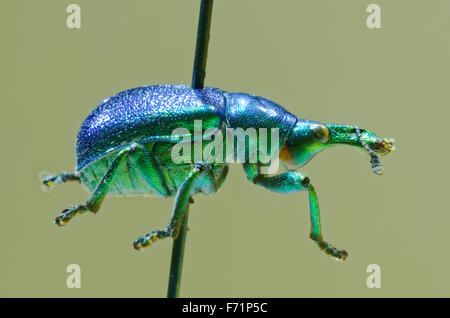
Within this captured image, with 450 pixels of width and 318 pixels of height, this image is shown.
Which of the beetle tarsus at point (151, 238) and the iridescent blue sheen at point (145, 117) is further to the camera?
the iridescent blue sheen at point (145, 117)

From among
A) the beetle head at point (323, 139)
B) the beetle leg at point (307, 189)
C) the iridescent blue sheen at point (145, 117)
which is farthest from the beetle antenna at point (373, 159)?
the iridescent blue sheen at point (145, 117)

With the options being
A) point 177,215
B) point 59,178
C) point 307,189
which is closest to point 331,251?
point 307,189

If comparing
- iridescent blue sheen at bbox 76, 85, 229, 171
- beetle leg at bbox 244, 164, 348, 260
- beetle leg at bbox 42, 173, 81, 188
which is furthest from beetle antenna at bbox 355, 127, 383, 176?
beetle leg at bbox 42, 173, 81, 188

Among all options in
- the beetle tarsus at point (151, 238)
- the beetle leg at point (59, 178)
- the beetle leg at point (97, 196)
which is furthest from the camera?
the beetle leg at point (59, 178)

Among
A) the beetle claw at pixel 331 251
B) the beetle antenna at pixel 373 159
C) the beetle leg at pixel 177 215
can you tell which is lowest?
the beetle claw at pixel 331 251

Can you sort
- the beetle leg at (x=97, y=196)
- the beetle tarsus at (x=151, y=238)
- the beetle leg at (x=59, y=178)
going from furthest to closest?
the beetle leg at (x=59, y=178) < the beetle leg at (x=97, y=196) < the beetle tarsus at (x=151, y=238)

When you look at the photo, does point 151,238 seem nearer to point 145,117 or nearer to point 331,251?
point 145,117

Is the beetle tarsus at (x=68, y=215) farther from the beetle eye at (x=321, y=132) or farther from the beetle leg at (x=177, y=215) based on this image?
the beetle eye at (x=321, y=132)
